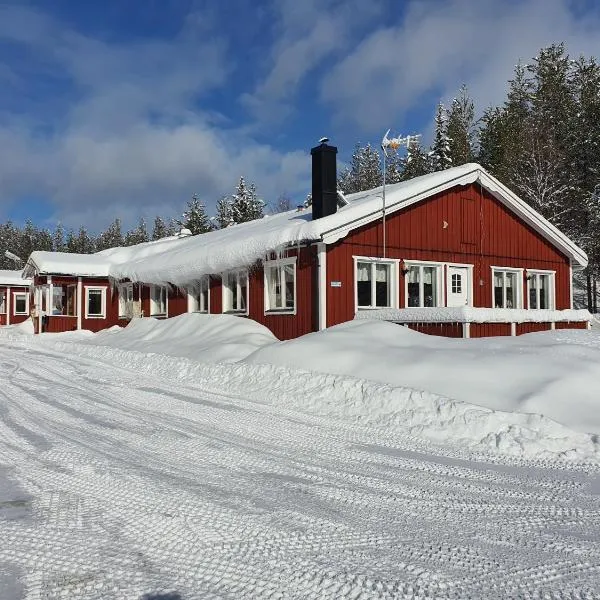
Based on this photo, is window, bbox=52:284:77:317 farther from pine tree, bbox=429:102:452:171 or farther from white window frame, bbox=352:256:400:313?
pine tree, bbox=429:102:452:171

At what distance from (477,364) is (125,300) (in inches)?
821

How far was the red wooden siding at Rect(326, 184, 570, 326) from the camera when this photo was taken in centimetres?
1588

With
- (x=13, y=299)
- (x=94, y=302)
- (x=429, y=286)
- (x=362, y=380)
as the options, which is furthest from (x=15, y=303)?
(x=362, y=380)

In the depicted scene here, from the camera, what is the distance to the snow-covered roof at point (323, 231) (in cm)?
1537

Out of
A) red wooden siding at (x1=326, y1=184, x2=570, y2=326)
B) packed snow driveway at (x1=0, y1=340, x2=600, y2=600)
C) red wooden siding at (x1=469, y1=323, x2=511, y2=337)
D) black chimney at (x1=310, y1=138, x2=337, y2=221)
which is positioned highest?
black chimney at (x1=310, y1=138, x2=337, y2=221)

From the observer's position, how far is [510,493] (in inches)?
190

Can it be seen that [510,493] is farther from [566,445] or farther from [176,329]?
[176,329]

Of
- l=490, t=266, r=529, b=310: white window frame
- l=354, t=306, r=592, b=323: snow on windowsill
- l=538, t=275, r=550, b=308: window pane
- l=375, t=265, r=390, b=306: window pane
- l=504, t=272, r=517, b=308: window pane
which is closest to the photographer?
l=354, t=306, r=592, b=323: snow on windowsill

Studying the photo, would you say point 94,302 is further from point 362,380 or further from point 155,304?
point 362,380

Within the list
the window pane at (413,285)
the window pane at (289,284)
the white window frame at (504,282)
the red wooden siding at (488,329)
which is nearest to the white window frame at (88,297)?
the window pane at (289,284)

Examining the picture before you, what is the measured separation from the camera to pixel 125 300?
2678 centimetres

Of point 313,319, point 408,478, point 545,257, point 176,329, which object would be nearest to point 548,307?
point 545,257

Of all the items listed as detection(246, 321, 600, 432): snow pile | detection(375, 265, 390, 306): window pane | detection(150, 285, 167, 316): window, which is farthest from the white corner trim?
detection(150, 285, 167, 316): window

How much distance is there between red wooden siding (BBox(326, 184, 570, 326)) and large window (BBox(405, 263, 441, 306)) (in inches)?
11.9
